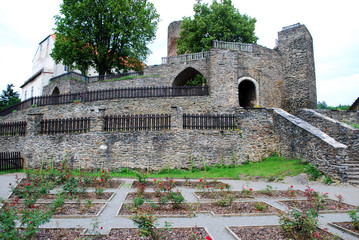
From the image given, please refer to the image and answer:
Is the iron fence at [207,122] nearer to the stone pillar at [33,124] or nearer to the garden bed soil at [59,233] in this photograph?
the stone pillar at [33,124]

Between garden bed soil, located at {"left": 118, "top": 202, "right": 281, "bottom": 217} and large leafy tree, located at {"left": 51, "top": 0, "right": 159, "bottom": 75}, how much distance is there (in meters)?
21.1

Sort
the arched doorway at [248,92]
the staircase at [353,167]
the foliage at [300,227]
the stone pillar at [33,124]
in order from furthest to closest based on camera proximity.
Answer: the arched doorway at [248,92] < the stone pillar at [33,124] < the staircase at [353,167] < the foliage at [300,227]

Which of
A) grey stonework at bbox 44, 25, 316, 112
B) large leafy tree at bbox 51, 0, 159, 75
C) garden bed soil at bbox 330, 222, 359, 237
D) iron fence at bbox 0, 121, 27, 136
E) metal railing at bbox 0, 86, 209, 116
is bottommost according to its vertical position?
garden bed soil at bbox 330, 222, 359, 237

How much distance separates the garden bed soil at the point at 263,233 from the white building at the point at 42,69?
3081 centimetres

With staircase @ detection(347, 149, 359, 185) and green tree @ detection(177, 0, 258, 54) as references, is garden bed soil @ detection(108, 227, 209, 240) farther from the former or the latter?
green tree @ detection(177, 0, 258, 54)

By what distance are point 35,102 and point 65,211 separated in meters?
17.0

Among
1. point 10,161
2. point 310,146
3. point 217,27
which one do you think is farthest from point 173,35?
point 310,146

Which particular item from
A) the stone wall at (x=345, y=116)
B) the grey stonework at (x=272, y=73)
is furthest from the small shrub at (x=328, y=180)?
the grey stonework at (x=272, y=73)

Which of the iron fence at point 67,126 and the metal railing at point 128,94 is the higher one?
the metal railing at point 128,94

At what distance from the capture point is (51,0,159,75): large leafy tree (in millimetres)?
22641

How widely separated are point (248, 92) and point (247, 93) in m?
0.16

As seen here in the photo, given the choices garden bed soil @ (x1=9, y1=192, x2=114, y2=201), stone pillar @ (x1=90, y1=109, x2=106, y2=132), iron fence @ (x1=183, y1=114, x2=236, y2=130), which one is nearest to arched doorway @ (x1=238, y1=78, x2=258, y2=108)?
iron fence @ (x1=183, y1=114, x2=236, y2=130)

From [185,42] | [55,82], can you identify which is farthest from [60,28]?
[185,42]

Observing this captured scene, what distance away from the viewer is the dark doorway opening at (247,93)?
20281 mm
